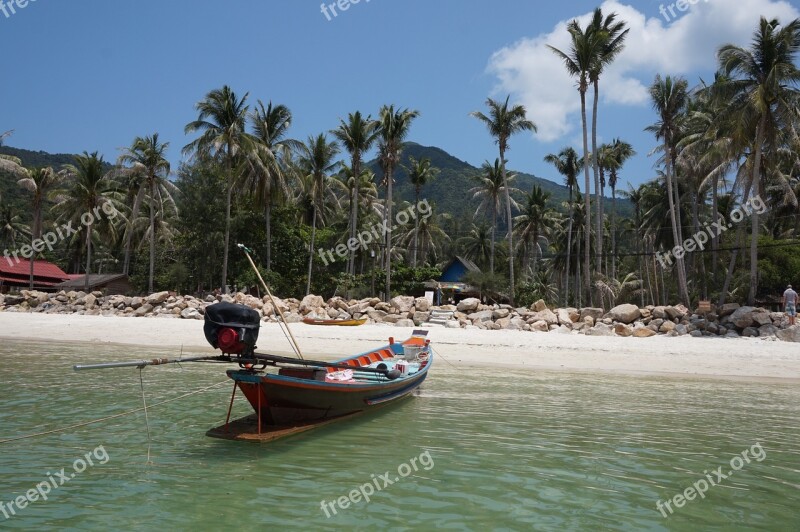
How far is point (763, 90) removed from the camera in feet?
85.7

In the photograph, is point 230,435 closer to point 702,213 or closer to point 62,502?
point 62,502

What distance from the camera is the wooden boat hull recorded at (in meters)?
8.12

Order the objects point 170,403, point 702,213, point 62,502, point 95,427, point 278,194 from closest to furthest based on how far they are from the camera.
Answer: point 62,502 → point 95,427 → point 170,403 → point 278,194 → point 702,213

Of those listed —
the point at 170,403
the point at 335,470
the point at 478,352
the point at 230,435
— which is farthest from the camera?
the point at 478,352

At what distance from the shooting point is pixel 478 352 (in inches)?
813

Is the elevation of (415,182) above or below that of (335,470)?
above

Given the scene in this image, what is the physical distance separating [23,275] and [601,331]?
50.7m

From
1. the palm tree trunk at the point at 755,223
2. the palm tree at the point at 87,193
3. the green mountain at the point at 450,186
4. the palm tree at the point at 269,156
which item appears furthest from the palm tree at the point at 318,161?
the green mountain at the point at 450,186

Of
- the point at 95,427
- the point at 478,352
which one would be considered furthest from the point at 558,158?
the point at 95,427

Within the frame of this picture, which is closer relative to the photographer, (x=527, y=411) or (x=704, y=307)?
(x=527, y=411)

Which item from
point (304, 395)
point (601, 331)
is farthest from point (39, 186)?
point (304, 395)

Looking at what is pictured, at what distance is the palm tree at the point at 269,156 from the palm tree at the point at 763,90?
27641mm

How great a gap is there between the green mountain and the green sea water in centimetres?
8296

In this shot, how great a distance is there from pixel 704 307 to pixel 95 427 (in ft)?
81.1
